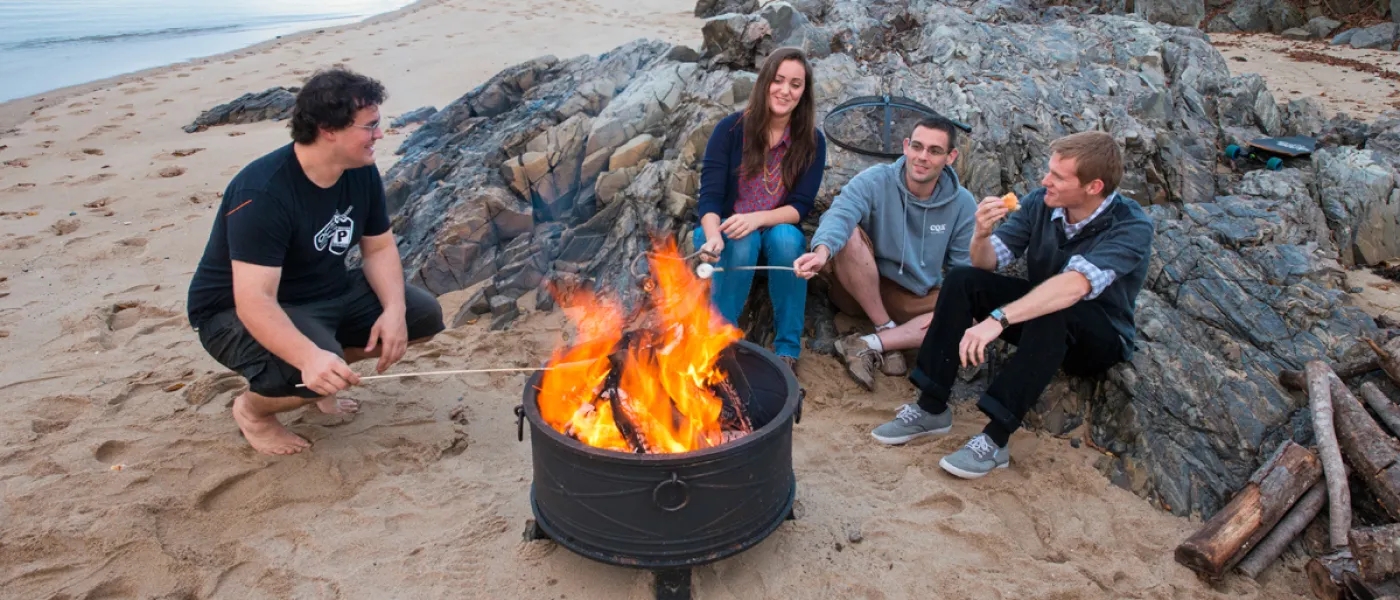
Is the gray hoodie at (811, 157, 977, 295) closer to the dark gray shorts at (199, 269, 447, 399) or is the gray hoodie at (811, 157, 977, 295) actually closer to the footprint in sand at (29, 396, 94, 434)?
the dark gray shorts at (199, 269, 447, 399)

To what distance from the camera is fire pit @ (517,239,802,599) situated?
2.75 meters

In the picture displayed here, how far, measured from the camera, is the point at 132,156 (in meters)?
9.19

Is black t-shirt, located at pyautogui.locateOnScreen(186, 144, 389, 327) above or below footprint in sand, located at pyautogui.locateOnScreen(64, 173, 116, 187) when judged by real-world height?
above

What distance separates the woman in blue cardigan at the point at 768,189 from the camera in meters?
4.29

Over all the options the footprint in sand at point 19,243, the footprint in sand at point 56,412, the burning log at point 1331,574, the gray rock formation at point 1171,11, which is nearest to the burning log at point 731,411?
the burning log at point 1331,574

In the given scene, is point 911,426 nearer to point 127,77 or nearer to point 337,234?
point 337,234

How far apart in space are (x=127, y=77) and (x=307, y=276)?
14.1 m

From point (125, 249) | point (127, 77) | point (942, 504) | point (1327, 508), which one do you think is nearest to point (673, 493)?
point (942, 504)

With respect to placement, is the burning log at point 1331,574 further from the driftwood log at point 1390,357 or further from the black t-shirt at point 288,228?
the black t-shirt at point 288,228

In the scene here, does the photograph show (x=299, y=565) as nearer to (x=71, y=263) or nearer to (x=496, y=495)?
(x=496, y=495)

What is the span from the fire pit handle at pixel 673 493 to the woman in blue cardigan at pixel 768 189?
1.71 m

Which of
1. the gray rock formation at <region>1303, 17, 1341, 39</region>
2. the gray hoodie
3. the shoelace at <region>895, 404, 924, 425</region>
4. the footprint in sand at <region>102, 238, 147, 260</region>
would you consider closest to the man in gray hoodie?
the gray hoodie

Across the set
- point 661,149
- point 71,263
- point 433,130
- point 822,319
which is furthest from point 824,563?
point 433,130

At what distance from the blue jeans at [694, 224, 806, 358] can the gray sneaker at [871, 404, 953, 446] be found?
68 cm
